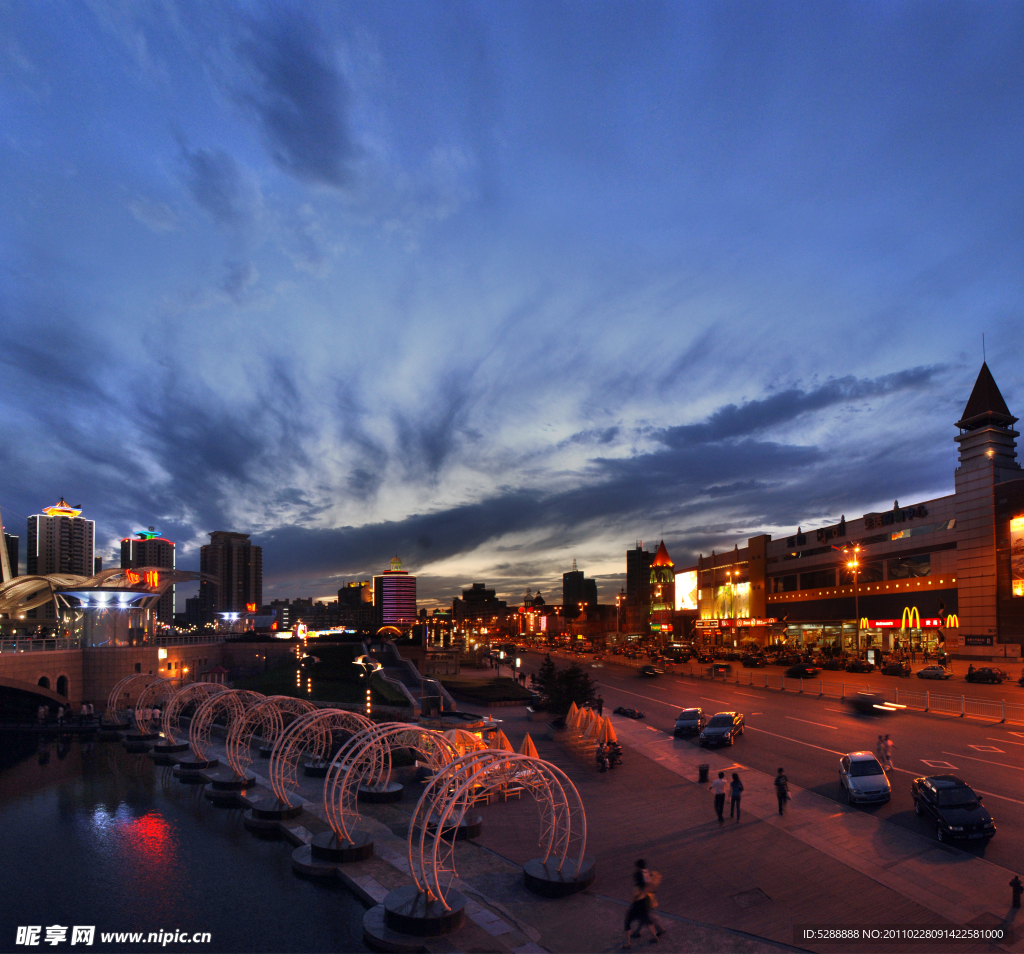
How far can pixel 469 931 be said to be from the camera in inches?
460

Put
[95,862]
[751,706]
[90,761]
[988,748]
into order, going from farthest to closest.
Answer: [751,706], [90,761], [988,748], [95,862]

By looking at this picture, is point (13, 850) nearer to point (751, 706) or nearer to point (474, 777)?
point (474, 777)

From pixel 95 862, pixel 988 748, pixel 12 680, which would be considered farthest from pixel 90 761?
pixel 988 748

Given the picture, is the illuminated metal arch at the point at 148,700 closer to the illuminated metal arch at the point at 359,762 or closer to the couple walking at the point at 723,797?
the illuminated metal arch at the point at 359,762

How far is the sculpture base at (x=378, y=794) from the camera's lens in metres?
21.1

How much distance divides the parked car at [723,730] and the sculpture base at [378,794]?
14.0m

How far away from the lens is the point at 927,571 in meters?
68.7

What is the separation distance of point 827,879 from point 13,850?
22313mm

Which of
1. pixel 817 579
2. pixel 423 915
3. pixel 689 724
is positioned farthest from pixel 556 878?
pixel 817 579

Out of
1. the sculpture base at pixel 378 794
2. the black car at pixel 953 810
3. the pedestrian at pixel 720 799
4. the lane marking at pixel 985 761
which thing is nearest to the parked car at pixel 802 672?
the lane marking at pixel 985 761

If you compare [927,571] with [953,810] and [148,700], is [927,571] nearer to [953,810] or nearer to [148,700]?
[953,810]

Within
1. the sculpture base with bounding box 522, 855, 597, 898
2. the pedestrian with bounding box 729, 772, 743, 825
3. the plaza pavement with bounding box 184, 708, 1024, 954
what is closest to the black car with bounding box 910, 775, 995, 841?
the plaza pavement with bounding box 184, 708, 1024, 954

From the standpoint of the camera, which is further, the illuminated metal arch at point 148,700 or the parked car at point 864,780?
the illuminated metal arch at point 148,700

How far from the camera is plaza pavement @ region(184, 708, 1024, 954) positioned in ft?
37.4
